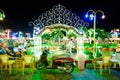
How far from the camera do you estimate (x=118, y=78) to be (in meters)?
11.9

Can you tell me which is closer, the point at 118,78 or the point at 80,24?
the point at 118,78

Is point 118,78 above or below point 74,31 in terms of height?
below

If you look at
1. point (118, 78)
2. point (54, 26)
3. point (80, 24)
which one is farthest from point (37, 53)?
point (118, 78)

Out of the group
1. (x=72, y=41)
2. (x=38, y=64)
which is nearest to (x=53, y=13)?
(x=38, y=64)

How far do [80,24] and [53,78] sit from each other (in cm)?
656

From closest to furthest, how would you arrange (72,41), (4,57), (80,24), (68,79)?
(68,79) < (4,57) < (80,24) < (72,41)

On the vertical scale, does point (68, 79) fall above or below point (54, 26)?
below

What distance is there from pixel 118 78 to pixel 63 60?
298cm

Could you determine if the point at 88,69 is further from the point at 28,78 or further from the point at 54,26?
the point at 28,78

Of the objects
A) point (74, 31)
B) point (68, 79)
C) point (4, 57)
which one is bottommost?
point (68, 79)

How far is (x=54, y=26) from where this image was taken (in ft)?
53.9

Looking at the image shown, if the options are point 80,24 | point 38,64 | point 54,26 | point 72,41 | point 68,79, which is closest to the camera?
point 68,79

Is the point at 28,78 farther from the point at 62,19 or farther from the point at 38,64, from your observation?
the point at 62,19

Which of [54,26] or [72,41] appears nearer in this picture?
[54,26]
